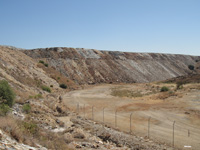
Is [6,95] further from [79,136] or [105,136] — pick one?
[105,136]

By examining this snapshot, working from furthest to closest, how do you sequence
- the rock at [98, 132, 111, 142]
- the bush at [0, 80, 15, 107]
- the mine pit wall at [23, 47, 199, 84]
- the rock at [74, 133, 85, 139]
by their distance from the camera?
the mine pit wall at [23, 47, 199, 84] → the bush at [0, 80, 15, 107] → the rock at [98, 132, 111, 142] → the rock at [74, 133, 85, 139]

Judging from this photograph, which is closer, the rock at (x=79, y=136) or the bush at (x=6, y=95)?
the rock at (x=79, y=136)

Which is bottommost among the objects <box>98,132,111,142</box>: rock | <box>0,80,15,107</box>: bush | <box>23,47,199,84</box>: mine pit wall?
<box>98,132,111,142</box>: rock

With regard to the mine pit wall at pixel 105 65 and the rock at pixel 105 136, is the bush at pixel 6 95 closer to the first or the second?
the rock at pixel 105 136

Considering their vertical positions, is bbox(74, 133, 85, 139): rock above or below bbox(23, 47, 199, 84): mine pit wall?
below

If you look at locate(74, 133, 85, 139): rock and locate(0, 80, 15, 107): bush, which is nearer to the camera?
locate(74, 133, 85, 139): rock

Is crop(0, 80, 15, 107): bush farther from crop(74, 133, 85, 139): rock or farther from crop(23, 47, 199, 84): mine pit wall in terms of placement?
crop(23, 47, 199, 84): mine pit wall

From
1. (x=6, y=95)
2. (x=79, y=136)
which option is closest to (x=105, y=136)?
(x=79, y=136)

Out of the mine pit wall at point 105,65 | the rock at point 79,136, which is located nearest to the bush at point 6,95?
the rock at point 79,136

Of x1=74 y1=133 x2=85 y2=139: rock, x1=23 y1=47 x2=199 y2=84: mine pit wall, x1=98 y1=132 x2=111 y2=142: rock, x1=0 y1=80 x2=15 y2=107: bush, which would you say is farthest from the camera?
x1=23 y1=47 x2=199 y2=84: mine pit wall

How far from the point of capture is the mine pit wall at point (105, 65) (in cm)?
6100

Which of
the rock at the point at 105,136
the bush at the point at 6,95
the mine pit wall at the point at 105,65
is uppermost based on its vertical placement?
the mine pit wall at the point at 105,65

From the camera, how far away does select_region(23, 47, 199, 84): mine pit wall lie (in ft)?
200

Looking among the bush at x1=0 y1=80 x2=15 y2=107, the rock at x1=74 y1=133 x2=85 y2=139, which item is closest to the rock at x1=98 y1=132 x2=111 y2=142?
the rock at x1=74 y1=133 x2=85 y2=139
